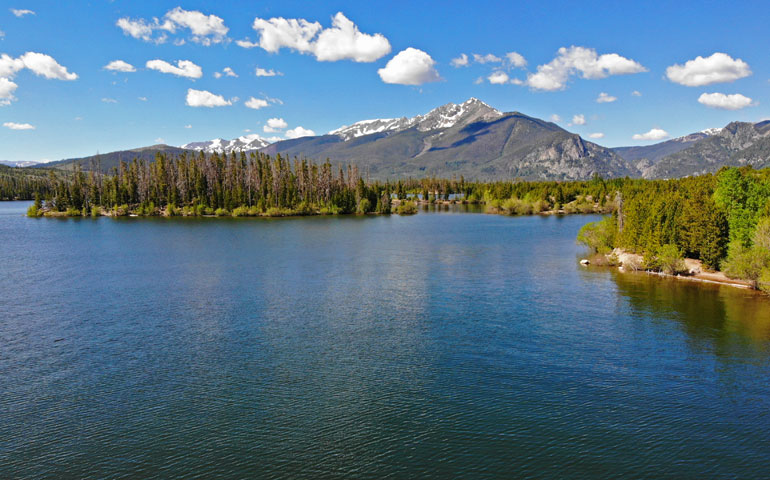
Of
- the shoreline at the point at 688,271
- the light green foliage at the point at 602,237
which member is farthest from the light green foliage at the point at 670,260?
the light green foliage at the point at 602,237

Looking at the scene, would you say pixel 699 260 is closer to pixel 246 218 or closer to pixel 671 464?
pixel 671 464

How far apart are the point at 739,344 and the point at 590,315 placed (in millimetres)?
13310

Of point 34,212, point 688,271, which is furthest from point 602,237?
point 34,212

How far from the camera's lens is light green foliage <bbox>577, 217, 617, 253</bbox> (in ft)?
307

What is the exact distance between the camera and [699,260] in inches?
3147

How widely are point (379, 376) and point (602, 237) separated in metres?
72.0

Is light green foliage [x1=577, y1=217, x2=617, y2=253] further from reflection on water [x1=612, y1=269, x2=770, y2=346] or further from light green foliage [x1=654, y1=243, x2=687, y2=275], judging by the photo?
reflection on water [x1=612, y1=269, x2=770, y2=346]

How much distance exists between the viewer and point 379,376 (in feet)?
122

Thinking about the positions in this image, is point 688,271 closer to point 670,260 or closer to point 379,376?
point 670,260

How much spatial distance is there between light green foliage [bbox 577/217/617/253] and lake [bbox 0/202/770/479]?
65.5 feet

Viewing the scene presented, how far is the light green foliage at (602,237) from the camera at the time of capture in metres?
93.5

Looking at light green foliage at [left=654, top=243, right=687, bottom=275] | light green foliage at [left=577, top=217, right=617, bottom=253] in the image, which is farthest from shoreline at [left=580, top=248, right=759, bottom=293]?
light green foliage at [left=577, top=217, right=617, bottom=253]

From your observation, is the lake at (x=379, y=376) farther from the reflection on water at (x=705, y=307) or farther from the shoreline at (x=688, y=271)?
the shoreline at (x=688, y=271)

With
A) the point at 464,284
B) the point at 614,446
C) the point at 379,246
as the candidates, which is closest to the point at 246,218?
the point at 379,246
